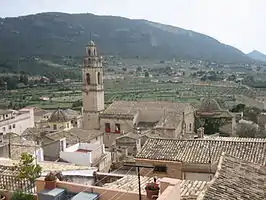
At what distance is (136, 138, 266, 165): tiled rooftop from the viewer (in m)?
13.8

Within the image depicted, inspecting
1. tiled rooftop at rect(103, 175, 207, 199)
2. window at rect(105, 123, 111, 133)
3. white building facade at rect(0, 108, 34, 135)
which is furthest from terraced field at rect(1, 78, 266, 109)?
tiled rooftop at rect(103, 175, 207, 199)

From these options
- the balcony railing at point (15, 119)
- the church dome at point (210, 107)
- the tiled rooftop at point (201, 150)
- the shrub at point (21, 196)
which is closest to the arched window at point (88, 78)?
Answer: the church dome at point (210, 107)

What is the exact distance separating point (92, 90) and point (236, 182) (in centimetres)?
2989

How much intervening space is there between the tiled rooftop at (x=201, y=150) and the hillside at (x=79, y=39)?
379ft

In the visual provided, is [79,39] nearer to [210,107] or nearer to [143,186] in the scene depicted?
[210,107]

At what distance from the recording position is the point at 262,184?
7664 millimetres

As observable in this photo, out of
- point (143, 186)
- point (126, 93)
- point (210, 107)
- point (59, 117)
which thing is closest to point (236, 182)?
point (143, 186)

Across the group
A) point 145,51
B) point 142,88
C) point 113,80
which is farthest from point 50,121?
point 145,51

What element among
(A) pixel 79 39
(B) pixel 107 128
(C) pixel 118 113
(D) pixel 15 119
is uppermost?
(A) pixel 79 39

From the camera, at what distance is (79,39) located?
163750 millimetres

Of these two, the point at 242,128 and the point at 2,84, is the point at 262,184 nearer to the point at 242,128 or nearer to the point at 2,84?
the point at 242,128

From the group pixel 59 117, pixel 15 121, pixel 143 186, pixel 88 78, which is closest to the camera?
pixel 143 186

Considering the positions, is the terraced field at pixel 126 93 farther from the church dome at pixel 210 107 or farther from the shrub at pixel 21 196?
the shrub at pixel 21 196

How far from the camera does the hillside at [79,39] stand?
141250 millimetres
